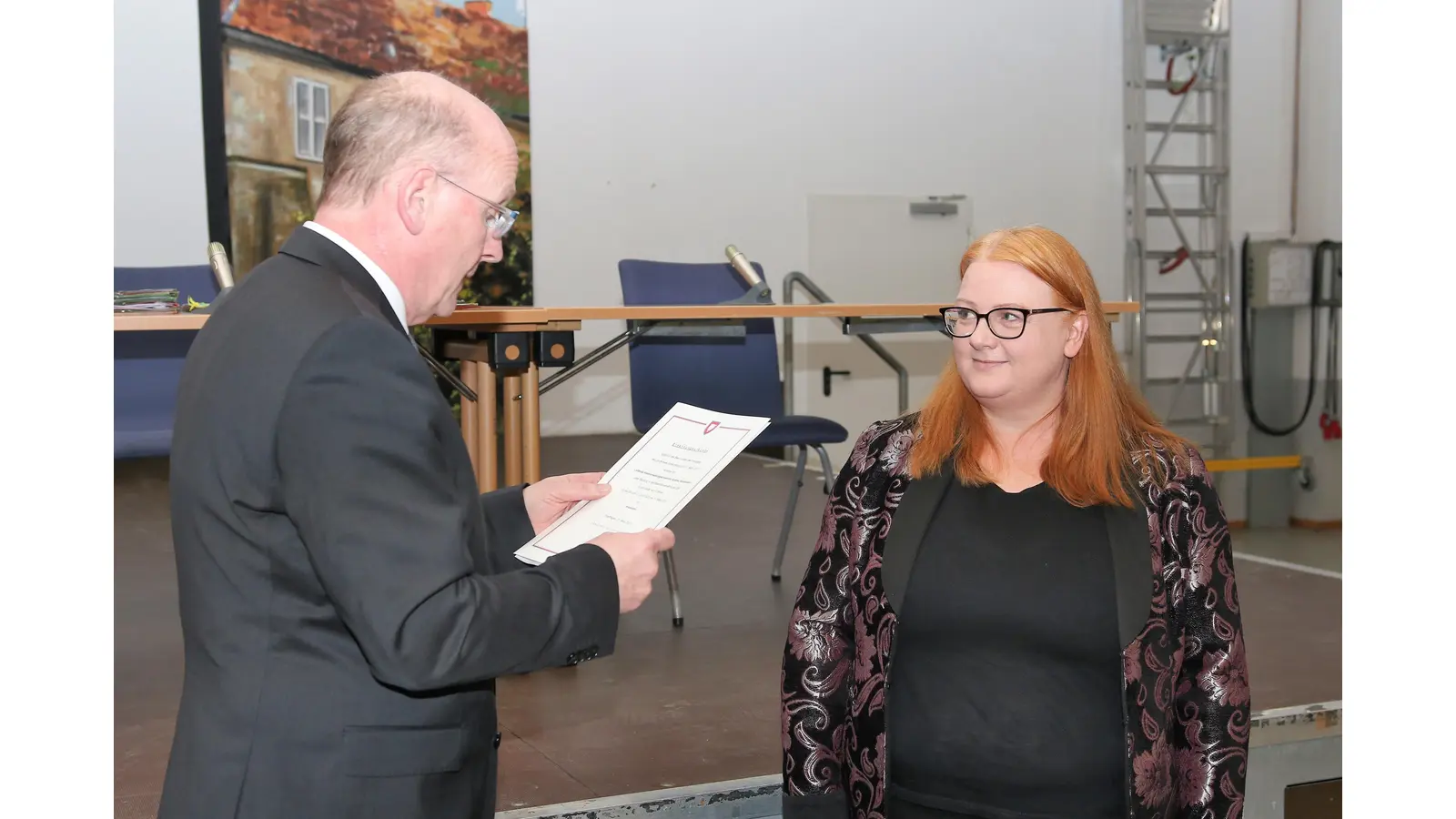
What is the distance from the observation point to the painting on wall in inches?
264

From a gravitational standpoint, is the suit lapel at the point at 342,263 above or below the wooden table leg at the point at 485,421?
above

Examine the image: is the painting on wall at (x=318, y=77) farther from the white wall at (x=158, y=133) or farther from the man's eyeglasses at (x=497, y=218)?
the man's eyeglasses at (x=497, y=218)

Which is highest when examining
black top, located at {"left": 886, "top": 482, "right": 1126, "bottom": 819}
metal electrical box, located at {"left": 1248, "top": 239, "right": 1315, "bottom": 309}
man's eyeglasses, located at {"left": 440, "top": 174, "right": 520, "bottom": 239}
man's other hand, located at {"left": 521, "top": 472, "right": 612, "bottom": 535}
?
metal electrical box, located at {"left": 1248, "top": 239, "right": 1315, "bottom": 309}

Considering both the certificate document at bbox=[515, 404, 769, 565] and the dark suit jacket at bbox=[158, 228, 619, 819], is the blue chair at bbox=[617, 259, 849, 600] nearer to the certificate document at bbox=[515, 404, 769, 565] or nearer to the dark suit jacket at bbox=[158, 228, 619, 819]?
the certificate document at bbox=[515, 404, 769, 565]

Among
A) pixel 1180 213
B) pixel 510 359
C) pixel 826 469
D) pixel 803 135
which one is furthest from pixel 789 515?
pixel 1180 213

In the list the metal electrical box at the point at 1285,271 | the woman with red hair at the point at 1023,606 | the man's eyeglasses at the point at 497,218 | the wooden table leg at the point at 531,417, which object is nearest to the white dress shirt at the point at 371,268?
the man's eyeglasses at the point at 497,218

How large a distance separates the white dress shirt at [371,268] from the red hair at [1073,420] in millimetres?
878

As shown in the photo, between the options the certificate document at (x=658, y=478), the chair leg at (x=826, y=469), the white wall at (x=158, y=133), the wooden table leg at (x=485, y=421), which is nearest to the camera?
the certificate document at (x=658, y=478)

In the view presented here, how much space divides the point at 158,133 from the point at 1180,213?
6.19m

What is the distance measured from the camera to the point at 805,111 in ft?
25.6

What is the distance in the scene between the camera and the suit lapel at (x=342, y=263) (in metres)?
1.22

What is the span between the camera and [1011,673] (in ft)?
5.78

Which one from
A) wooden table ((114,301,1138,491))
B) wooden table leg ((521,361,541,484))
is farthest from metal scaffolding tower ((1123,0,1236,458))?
wooden table leg ((521,361,541,484))

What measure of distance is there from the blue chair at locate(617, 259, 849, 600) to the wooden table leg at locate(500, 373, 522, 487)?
2.39ft
